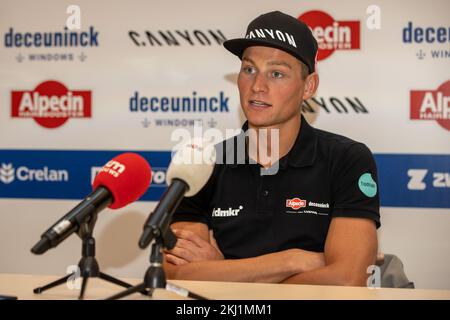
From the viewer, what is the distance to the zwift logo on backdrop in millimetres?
3803

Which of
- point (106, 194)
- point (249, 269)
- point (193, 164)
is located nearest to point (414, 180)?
point (249, 269)

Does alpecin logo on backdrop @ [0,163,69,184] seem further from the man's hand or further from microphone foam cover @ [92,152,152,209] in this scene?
microphone foam cover @ [92,152,152,209]

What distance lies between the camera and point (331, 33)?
154 inches

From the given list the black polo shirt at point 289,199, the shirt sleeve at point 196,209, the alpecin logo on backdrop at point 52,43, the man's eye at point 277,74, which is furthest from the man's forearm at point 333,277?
the alpecin logo on backdrop at point 52,43

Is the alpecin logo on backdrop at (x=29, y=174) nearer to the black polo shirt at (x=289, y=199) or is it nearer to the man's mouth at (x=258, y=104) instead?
the black polo shirt at (x=289, y=199)

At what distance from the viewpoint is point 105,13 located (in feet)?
13.8

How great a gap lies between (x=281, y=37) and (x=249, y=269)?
3.11 ft

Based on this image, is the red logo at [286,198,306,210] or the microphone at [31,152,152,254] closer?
the microphone at [31,152,152,254]

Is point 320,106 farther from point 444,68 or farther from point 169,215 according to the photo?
point 169,215

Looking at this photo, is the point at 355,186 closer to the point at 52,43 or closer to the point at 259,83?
the point at 259,83

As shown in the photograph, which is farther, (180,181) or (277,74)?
(277,74)

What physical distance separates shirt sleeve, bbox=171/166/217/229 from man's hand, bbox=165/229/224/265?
106 mm

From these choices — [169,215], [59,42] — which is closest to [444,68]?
[59,42]

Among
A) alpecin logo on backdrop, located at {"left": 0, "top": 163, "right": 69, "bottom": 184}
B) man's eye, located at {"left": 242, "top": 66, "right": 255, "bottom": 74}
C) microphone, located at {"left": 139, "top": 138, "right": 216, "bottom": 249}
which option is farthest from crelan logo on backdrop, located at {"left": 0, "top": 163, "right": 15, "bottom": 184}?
microphone, located at {"left": 139, "top": 138, "right": 216, "bottom": 249}
